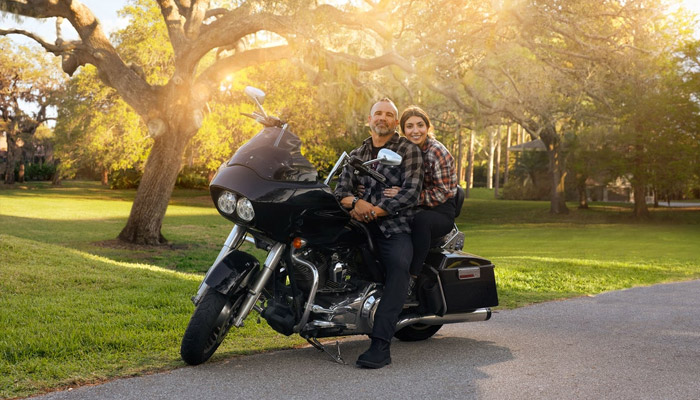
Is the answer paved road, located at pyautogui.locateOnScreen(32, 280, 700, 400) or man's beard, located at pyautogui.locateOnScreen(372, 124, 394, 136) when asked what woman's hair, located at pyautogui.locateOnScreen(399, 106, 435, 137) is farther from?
paved road, located at pyautogui.locateOnScreen(32, 280, 700, 400)

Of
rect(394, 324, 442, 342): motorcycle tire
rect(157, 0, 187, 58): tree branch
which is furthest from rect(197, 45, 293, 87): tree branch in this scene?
Result: rect(394, 324, 442, 342): motorcycle tire

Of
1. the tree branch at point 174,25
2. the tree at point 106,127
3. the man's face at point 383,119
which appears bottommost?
the man's face at point 383,119

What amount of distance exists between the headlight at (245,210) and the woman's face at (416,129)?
1631 mm

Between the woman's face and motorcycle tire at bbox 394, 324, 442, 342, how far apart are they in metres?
1.72

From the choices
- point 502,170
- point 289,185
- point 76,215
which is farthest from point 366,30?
point 502,170

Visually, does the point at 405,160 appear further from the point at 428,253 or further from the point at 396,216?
the point at 428,253

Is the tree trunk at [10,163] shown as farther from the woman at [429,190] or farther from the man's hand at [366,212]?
the man's hand at [366,212]

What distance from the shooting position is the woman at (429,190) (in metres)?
5.55

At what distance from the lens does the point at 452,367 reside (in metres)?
5.28

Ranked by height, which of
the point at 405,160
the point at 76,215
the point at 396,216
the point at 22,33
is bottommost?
the point at 76,215

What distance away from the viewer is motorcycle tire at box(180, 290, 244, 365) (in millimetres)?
4781

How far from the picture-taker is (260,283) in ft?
16.2

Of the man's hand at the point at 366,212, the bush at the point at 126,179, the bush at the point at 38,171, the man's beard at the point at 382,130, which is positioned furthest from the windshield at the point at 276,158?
the bush at the point at 38,171

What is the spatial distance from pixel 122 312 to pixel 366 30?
11357 millimetres
